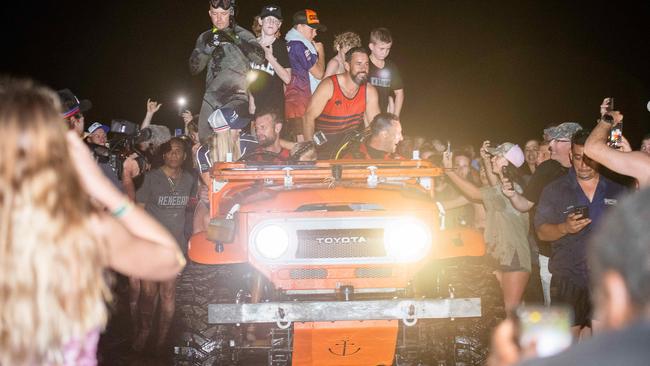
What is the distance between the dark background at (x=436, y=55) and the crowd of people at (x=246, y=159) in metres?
1.58

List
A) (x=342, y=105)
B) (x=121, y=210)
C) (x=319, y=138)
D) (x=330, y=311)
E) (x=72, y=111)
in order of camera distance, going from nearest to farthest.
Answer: (x=121, y=210) < (x=330, y=311) < (x=72, y=111) < (x=319, y=138) < (x=342, y=105)

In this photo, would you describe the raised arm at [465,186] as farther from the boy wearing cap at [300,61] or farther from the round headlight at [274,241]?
the round headlight at [274,241]

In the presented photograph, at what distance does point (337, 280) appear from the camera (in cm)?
537

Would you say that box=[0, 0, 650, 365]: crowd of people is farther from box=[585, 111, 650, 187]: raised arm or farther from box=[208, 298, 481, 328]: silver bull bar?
box=[208, 298, 481, 328]: silver bull bar

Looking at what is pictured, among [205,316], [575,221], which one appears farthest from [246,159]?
[575,221]

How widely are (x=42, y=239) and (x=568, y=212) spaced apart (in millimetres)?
4398

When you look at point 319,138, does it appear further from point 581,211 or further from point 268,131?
point 581,211

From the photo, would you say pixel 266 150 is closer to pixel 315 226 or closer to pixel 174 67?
pixel 315 226

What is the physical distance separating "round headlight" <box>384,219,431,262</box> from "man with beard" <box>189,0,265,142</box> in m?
4.19

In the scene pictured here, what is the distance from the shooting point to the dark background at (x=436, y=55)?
14773 millimetres

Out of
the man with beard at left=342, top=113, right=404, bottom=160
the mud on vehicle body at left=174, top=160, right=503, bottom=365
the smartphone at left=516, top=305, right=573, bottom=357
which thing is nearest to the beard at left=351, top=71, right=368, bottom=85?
the man with beard at left=342, top=113, right=404, bottom=160

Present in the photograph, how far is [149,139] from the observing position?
36.8 ft

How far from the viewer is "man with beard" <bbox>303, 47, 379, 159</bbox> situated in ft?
27.0

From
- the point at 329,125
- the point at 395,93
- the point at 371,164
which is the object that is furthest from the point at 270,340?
the point at 395,93
